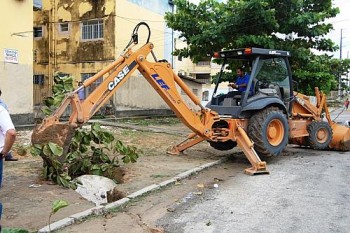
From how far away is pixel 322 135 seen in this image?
1079 centimetres

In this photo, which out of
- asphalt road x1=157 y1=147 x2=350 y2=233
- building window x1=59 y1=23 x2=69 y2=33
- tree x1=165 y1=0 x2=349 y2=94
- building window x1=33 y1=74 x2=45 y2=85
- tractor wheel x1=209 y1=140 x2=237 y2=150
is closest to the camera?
asphalt road x1=157 y1=147 x2=350 y2=233

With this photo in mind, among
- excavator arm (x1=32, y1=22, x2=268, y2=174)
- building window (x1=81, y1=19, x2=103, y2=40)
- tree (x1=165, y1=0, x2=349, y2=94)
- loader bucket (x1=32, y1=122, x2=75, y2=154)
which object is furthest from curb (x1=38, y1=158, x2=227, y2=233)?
building window (x1=81, y1=19, x2=103, y2=40)

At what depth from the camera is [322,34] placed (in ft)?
50.0

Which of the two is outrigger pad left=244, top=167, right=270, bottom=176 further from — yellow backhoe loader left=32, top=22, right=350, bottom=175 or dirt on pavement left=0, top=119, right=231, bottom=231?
dirt on pavement left=0, top=119, right=231, bottom=231

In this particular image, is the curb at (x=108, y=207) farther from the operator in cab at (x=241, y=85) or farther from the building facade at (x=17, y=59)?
the building facade at (x=17, y=59)

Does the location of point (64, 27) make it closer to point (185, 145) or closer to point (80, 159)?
point (185, 145)

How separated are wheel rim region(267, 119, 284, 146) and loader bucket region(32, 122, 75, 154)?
4451 mm

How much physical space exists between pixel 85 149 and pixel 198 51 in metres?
9.70

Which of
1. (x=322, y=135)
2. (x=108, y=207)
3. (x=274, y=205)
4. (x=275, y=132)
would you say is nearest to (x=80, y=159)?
(x=108, y=207)

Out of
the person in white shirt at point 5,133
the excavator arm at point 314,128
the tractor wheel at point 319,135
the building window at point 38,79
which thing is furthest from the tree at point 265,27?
the person in white shirt at point 5,133

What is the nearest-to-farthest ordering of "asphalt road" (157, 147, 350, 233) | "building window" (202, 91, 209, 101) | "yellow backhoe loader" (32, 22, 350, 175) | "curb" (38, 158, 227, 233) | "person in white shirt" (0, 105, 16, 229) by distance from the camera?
1. "person in white shirt" (0, 105, 16, 229)
2. "curb" (38, 158, 227, 233)
3. "asphalt road" (157, 147, 350, 233)
4. "yellow backhoe loader" (32, 22, 350, 175)
5. "building window" (202, 91, 209, 101)

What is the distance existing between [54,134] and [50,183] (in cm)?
89

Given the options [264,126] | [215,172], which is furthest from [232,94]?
[215,172]

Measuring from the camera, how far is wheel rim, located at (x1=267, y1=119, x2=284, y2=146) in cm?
898
